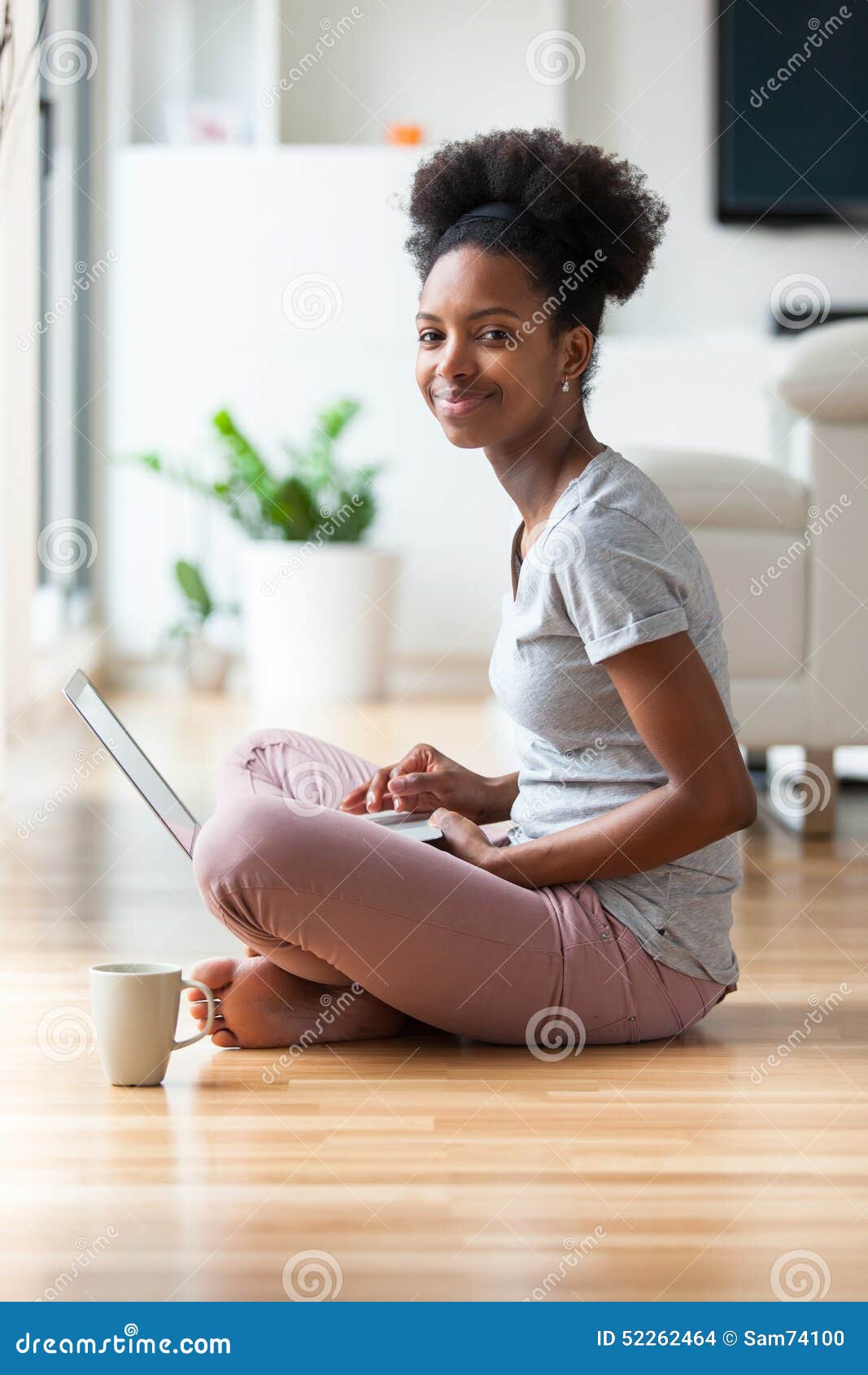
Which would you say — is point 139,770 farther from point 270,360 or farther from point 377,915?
point 270,360

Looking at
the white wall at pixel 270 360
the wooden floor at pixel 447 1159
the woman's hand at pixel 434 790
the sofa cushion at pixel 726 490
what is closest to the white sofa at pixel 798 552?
the sofa cushion at pixel 726 490

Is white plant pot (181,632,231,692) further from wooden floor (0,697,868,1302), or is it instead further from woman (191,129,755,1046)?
woman (191,129,755,1046)

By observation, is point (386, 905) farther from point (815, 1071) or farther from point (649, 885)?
point (815, 1071)

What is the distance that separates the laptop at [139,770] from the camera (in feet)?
4.87

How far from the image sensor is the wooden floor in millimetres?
1040

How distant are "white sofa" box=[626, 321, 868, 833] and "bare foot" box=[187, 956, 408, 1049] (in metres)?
1.30

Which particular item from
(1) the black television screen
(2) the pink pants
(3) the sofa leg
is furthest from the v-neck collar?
(1) the black television screen

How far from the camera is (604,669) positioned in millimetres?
1459

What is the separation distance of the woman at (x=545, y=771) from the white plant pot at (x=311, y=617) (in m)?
3.43

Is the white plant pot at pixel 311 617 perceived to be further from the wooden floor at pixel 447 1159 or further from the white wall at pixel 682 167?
the wooden floor at pixel 447 1159

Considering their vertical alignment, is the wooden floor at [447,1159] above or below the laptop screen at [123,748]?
below

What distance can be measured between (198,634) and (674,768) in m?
4.16

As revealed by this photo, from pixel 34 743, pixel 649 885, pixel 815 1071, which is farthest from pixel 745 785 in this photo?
pixel 34 743

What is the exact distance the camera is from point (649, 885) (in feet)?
4.96
